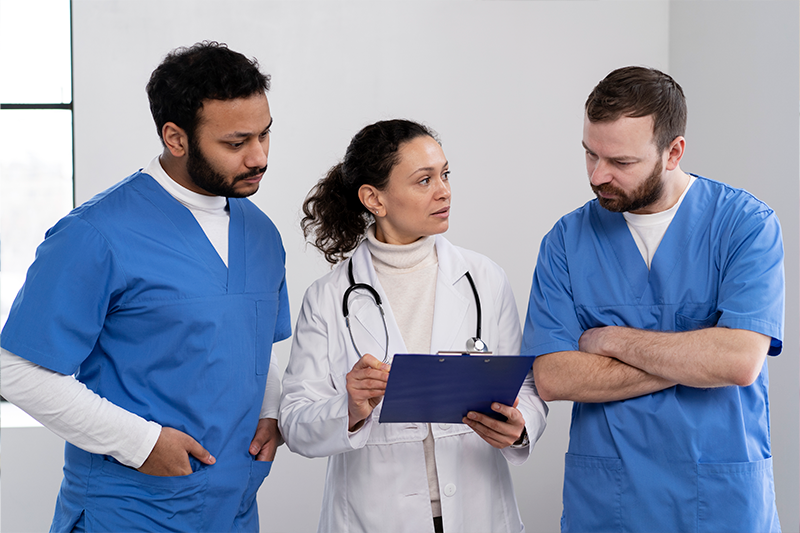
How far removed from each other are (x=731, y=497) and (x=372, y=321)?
912 mm

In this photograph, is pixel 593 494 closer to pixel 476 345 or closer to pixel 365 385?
pixel 476 345

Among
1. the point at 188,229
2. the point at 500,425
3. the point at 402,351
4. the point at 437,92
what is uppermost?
the point at 437,92

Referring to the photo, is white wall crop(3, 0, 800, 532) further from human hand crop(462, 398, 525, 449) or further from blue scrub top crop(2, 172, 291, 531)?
human hand crop(462, 398, 525, 449)

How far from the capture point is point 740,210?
4.91 feet

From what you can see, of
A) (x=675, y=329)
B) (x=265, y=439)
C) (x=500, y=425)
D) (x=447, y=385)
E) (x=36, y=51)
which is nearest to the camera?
(x=447, y=385)

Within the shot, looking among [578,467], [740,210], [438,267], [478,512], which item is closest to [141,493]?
[478,512]

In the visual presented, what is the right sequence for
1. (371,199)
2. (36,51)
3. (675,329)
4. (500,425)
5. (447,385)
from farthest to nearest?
1. (36,51)
2. (371,199)
3. (675,329)
4. (500,425)
5. (447,385)

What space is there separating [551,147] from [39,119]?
230 centimetres

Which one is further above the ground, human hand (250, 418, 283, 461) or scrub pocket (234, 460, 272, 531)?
human hand (250, 418, 283, 461)

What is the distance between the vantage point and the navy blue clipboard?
1191mm

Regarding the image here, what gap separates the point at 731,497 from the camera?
1416 millimetres

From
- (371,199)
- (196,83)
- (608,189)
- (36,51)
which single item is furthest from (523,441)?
(36,51)

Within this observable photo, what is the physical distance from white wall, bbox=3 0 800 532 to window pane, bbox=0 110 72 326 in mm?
248

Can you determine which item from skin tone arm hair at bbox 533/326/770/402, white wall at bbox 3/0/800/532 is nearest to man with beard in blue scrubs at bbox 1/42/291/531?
skin tone arm hair at bbox 533/326/770/402
